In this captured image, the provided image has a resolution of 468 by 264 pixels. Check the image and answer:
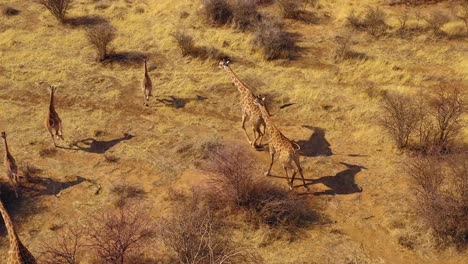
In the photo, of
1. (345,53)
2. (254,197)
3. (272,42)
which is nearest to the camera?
(254,197)

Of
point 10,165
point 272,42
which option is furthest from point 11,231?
point 272,42

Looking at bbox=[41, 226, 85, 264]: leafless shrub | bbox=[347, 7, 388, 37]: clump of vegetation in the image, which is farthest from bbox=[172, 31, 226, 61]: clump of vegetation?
bbox=[41, 226, 85, 264]: leafless shrub

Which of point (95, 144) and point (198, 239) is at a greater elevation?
point (198, 239)

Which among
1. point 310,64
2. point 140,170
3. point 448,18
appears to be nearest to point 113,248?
point 140,170

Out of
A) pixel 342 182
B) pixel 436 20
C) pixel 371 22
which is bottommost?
pixel 342 182

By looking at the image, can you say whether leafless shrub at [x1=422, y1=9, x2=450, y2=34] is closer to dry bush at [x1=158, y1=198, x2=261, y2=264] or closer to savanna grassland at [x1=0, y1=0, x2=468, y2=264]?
savanna grassland at [x1=0, y1=0, x2=468, y2=264]

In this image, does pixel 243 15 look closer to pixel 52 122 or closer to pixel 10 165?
pixel 52 122

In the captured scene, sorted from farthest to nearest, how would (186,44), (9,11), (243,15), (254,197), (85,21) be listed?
(9,11), (85,21), (243,15), (186,44), (254,197)

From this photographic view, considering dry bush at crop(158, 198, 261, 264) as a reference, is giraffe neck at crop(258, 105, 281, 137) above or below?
above
